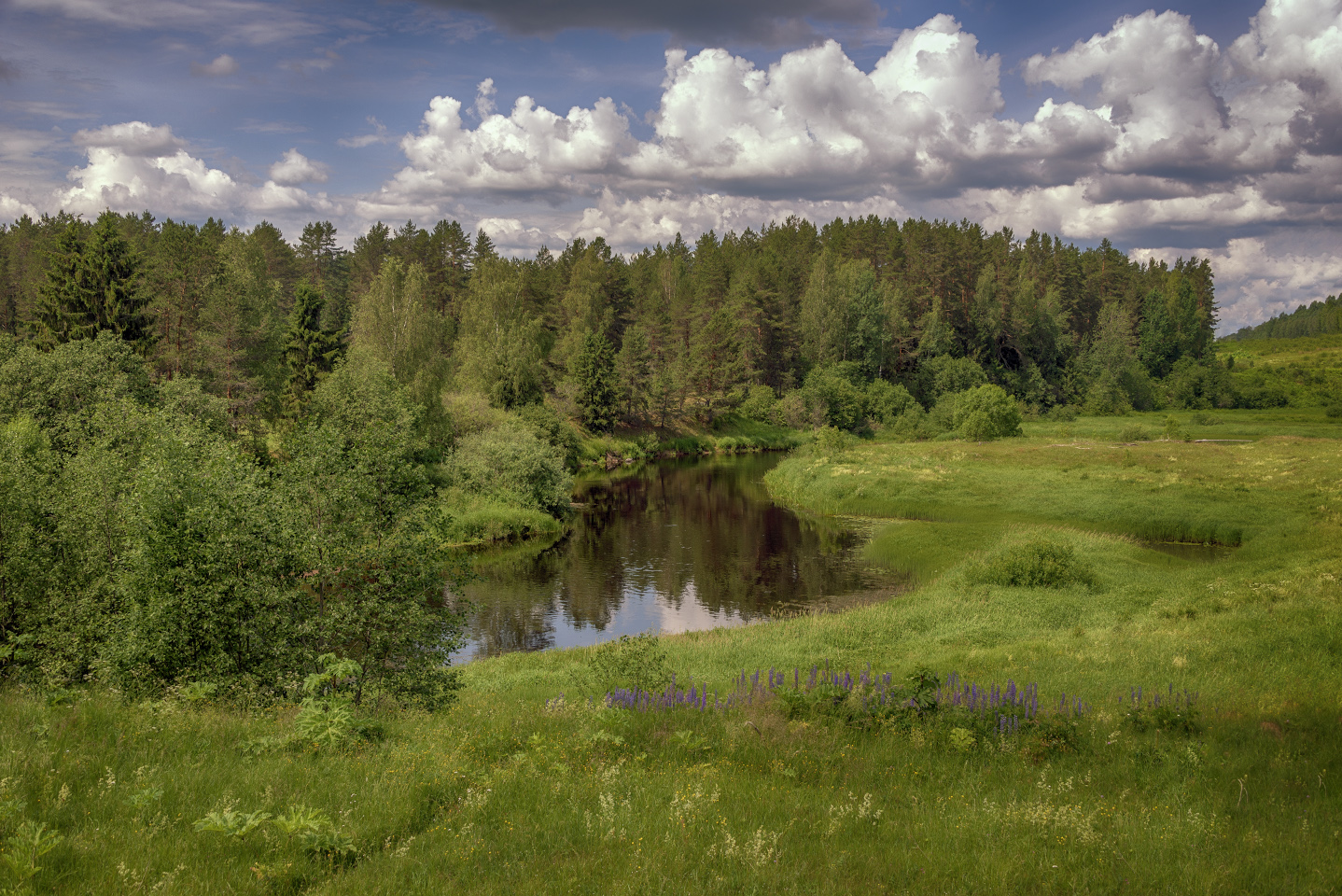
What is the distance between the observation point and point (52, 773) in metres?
6.94

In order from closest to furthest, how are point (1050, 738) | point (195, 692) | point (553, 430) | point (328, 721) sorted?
point (328, 721) < point (1050, 738) < point (195, 692) < point (553, 430)

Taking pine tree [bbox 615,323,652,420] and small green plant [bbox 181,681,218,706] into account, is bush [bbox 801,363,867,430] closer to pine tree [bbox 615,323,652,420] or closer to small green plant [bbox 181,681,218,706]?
pine tree [bbox 615,323,652,420]

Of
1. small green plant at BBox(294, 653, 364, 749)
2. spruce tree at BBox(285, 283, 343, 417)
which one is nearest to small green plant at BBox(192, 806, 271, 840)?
small green plant at BBox(294, 653, 364, 749)

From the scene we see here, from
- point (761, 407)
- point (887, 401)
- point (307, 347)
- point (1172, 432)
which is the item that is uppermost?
point (307, 347)

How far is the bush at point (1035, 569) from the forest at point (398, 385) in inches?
838

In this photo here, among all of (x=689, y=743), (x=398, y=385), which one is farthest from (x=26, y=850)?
(x=398, y=385)

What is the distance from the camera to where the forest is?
1395cm

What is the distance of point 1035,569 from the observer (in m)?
29.1

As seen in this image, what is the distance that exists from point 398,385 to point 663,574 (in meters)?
20.7

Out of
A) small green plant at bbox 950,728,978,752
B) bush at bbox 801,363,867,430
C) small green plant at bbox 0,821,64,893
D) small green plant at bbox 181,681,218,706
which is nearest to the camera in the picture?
small green plant at bbox 0,821,64,893

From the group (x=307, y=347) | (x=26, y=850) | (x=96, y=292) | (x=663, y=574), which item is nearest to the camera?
(x=26, y=850)

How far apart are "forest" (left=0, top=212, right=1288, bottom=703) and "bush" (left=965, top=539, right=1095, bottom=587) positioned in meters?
21.3

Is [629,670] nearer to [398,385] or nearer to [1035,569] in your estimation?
[1035,569]

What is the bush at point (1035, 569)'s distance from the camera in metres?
28.8
